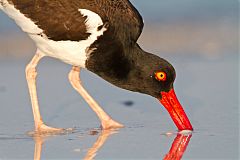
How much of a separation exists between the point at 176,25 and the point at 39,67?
291 cm

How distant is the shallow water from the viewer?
731 cm

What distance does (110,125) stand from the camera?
825 centimetres

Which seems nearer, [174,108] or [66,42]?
[66,42]

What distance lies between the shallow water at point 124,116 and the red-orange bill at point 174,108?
114 mm

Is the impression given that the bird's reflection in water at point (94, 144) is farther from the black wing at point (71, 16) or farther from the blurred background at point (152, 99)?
the black wing at point (71, 16)

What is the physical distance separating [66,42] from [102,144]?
1114mm

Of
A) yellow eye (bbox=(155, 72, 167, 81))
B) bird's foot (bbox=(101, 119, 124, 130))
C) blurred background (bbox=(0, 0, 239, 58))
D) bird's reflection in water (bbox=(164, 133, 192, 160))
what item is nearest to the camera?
bird's reflection in water (bbox=(164, 133, 192, 160))

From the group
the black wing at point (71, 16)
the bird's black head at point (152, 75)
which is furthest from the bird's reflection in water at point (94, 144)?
the black wing at point (71, 16)

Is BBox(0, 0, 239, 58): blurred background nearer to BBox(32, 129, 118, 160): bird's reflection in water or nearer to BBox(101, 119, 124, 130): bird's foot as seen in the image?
BBox(101, 119, 124, 130): bird's foot

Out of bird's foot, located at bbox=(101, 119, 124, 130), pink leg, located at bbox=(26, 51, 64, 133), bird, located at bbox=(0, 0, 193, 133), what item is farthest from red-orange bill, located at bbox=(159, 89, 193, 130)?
pink leg, located at bbox=(26, 51, 64, 133)

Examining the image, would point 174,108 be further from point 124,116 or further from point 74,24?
point 74,24

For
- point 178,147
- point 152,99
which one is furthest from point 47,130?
point 152,99

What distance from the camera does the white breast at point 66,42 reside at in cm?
797

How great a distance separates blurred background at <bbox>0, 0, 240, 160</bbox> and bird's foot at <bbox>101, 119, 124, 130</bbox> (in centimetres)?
12
